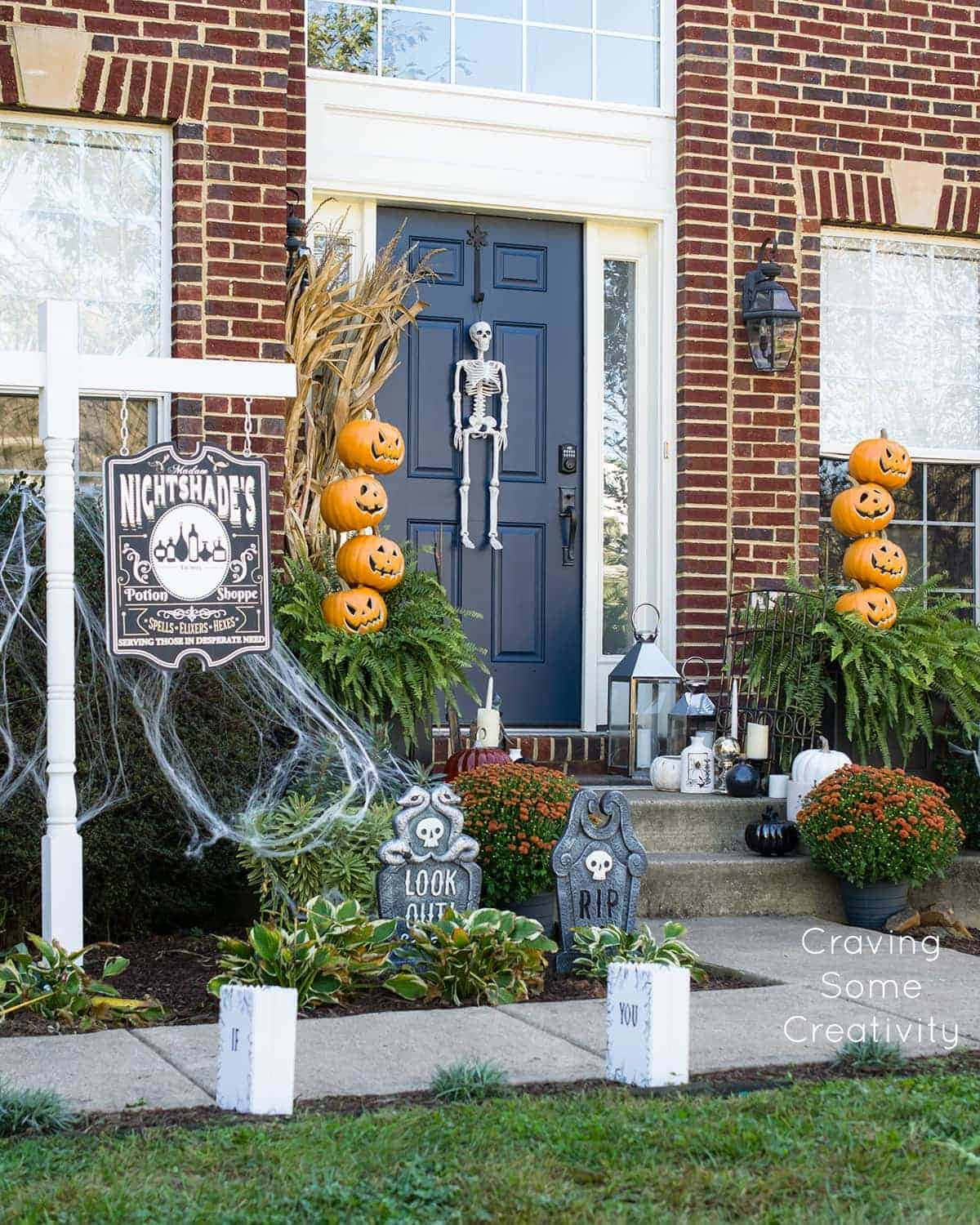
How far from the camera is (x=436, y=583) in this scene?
712 centimetres

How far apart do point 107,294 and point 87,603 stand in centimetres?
188

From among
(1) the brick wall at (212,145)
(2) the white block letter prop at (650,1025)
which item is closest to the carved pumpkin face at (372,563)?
(1) the brick wall at (212,145)

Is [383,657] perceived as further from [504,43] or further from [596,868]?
[504,43]

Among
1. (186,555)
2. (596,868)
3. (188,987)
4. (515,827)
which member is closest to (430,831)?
(515,827)

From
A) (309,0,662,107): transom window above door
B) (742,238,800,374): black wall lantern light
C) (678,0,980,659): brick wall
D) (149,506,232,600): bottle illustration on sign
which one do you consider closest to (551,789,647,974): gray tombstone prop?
(149,506,232,600): bottle illustration on sign

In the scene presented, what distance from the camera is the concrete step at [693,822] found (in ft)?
22.7

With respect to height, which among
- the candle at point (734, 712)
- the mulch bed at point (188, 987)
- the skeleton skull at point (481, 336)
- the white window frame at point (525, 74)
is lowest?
the mulch bed at point (188, 987)

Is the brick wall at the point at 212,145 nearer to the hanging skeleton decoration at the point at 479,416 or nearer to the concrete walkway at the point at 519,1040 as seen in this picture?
the hanging skeleton decoration at the point at 479,416

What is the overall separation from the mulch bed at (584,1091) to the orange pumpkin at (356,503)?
3.51 meters

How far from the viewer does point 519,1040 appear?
4.46m

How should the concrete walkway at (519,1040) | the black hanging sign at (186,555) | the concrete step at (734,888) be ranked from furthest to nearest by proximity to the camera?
the concrete step at (734,888), the black hanging sign at (186,555), the concrete walkway at (519,1040)

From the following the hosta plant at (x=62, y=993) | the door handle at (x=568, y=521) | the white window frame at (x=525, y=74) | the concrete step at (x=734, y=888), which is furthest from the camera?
the door handle at (x=568, y=521)

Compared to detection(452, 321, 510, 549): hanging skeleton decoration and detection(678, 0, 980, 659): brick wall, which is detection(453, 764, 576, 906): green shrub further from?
detection(678, 0, 980, 659): brick wall

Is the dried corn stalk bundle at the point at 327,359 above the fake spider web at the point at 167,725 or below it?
above
